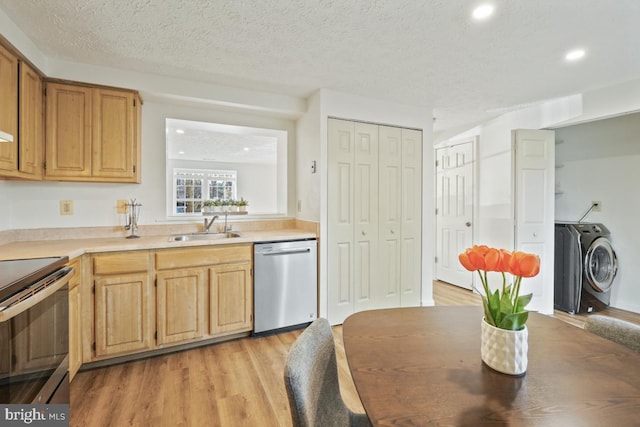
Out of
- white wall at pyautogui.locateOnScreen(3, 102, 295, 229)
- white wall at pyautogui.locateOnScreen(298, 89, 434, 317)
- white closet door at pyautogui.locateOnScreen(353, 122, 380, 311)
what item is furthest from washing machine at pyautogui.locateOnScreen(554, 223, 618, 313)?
white wall at pyautogui.locateOnScreen(3, 102, 295, 229)

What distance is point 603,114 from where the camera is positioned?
287 cm

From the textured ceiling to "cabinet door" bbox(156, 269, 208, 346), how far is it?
1691 mm

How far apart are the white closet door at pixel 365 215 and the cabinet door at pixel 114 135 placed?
202cm

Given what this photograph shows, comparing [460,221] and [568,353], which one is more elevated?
[460,221]

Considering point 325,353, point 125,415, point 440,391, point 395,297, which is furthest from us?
point 395,297

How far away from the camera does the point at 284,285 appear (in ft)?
9.02

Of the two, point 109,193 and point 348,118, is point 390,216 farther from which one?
point 109,193

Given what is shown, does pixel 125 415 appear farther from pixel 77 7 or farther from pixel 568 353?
pixel 77 7

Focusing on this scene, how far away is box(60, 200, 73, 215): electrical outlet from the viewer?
249 cm

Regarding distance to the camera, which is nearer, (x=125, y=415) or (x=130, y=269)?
(x=125, y=415)

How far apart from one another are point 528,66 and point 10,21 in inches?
143

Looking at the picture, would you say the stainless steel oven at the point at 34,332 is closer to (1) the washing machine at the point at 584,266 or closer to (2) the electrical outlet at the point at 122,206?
(2) the electrical outlet at the point at 122,206

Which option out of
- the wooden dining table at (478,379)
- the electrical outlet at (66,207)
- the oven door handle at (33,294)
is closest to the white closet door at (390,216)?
the wooden dining table at (478,379)

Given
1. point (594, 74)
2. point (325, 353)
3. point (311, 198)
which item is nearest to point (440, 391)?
point (325, 353)
